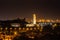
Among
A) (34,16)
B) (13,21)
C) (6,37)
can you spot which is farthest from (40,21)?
(6,37)

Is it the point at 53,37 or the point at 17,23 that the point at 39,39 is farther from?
the point at 17,23

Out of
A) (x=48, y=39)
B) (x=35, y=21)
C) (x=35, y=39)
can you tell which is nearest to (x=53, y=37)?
(x=48, y=39)

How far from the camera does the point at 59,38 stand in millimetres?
11508

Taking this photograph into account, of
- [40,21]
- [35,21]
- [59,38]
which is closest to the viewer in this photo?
[59,38]

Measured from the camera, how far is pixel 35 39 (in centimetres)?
1273

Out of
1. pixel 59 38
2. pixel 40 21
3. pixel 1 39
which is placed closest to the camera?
pixel 59 38

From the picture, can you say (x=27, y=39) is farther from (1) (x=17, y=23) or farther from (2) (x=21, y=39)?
(1) (x=17, y=23)

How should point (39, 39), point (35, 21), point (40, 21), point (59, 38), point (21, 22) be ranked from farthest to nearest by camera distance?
point (40, 21)
point (35, 21)
point (21, 22)
point (39, 39)
point (59, 38)

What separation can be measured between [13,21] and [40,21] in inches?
314

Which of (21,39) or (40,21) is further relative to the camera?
(40,21)

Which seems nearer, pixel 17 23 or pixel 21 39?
pixel 21 39

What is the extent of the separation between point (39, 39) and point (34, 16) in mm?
21558

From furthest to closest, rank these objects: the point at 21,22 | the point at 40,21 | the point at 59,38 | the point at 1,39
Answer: the point at 40,21 → the point at 21,22 → the point at 1,39 → the point at 59,38

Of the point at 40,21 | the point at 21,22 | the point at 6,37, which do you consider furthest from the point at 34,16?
the point at 6,37
